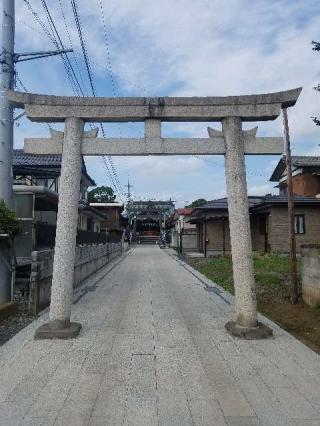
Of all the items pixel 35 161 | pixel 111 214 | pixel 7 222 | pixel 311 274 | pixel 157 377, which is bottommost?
pixel 157 377

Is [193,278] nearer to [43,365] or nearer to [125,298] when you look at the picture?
[125,298]

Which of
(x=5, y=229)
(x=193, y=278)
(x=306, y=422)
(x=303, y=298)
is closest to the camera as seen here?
(x=306, y=422)

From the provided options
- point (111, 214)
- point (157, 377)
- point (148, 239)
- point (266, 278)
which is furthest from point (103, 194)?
point (157, 377)

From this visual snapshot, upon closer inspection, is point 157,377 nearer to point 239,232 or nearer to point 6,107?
point 239,232

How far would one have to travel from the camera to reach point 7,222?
9180mm

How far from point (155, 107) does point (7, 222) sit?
13.6 feet

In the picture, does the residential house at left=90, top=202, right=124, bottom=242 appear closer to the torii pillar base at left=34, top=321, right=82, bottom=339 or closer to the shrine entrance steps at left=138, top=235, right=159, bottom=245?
the shrine entrance steps at left=138, top=235, right=159, bottom=245

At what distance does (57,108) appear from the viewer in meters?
8.04

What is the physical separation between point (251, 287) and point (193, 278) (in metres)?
9.85

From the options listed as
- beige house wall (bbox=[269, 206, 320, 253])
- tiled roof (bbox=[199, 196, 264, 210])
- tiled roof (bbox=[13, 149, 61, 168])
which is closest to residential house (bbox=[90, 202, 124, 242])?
tiled roof (bbox=[199, 196, 264, 210])

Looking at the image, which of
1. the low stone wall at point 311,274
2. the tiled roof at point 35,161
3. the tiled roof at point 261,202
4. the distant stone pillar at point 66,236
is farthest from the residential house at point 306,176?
the distant stone pillar at point 66,236

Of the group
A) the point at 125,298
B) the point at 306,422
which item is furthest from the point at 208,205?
the point at 306,422

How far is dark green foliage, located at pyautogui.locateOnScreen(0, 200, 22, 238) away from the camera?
9086 mm

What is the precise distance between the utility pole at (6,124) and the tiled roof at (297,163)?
2690 centimetres
